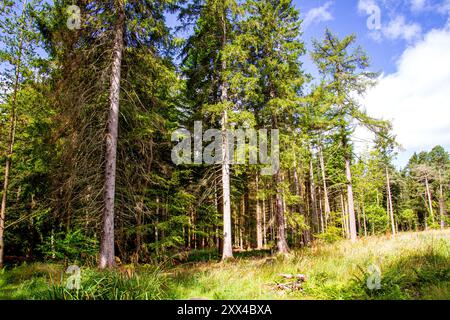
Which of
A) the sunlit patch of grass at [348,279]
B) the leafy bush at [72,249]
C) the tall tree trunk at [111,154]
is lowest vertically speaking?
the sunlit patch of grass at [348,279]

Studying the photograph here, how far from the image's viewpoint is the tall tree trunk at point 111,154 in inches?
284

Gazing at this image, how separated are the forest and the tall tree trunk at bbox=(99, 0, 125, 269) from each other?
0.04 meters

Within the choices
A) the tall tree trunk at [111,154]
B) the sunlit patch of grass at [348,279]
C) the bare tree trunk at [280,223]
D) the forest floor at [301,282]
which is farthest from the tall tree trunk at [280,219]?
the tall tree trunk at [111,154]

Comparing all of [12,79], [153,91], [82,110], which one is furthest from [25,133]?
[153,91]

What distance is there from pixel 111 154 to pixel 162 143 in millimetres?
3907

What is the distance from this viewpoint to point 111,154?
7766 mm

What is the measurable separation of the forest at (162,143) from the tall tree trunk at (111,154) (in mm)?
38

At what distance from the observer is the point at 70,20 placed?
7742mm

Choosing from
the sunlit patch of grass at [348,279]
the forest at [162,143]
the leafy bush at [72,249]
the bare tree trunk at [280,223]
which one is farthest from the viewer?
the bare tree trunk at [280,223]

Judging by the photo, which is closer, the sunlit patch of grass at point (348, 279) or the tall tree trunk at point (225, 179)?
the sunlit patch of grass at point (348, 279)

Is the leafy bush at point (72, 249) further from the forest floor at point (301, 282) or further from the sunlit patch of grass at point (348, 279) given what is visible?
the sunlit patch of grass at point (348, 279)

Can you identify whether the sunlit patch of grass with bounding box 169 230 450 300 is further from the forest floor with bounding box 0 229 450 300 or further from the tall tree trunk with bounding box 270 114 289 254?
the tall tree trunk with bounding box 270 114 289 254

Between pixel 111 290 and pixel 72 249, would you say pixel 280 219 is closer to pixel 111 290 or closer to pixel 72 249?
pixel 72 249

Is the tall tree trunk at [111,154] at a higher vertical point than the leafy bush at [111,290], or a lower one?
higher
